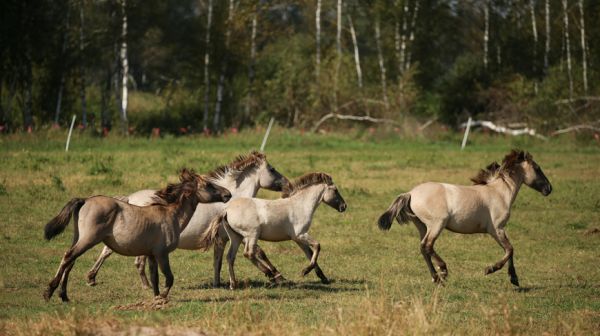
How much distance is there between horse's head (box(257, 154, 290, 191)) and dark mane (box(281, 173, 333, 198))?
1.00 m

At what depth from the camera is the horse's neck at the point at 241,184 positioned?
642 inches

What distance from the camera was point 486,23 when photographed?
160 ft

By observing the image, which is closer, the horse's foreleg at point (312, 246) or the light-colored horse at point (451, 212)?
the horse's foreleg at point (312, 246)

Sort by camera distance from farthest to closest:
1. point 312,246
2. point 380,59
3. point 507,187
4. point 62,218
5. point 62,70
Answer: point 380,59, point 62,70, point 507,187, point 312,246, point 62,218

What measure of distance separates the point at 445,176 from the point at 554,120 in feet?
44.4

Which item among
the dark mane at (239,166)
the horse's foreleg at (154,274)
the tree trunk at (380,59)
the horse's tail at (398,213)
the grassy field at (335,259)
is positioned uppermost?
the tree trunk at (380,59)

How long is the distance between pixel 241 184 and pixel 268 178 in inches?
21.7

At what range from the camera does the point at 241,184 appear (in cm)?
1653

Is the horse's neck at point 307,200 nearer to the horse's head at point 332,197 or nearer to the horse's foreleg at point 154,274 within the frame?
the horse's head at point 332,197

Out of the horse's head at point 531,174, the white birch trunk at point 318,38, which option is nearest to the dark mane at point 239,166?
the horse's head at point 531,174

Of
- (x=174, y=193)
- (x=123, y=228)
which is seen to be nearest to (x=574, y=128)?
(x=174, y=193)

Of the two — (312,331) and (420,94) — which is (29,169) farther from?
(420,94)

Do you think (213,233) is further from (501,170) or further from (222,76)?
(222,76)

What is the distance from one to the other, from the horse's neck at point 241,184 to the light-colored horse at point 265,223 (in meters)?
1.10
